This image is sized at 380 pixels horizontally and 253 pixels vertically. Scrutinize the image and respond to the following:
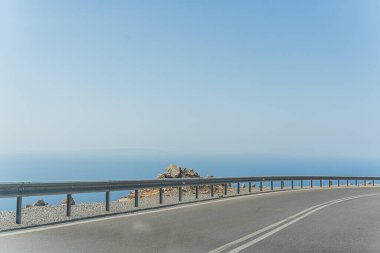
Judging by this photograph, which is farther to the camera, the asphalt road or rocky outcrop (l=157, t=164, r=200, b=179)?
rocky outcrop (l=157, t=164, r=200, b=179)

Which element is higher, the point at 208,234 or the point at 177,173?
the point at 177,173

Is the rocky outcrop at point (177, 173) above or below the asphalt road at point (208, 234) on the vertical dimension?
above

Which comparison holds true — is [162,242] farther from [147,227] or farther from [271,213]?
[271,213]

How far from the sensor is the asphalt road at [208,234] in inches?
347

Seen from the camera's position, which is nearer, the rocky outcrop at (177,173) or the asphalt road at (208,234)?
the asphalt road at (208,234)

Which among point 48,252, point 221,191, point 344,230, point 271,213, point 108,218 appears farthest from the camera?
point 221,191

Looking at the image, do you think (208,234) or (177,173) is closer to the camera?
(208,234)

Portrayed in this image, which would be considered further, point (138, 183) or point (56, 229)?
point (138, 183)

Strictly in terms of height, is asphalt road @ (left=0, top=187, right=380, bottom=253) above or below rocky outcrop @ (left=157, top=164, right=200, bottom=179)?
below

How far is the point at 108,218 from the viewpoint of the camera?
12891mm

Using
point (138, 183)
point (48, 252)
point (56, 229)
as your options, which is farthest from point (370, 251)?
point (138, 183)

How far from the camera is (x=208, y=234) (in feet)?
34.4

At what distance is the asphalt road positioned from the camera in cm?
880

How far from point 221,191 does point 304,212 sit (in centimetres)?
1088
